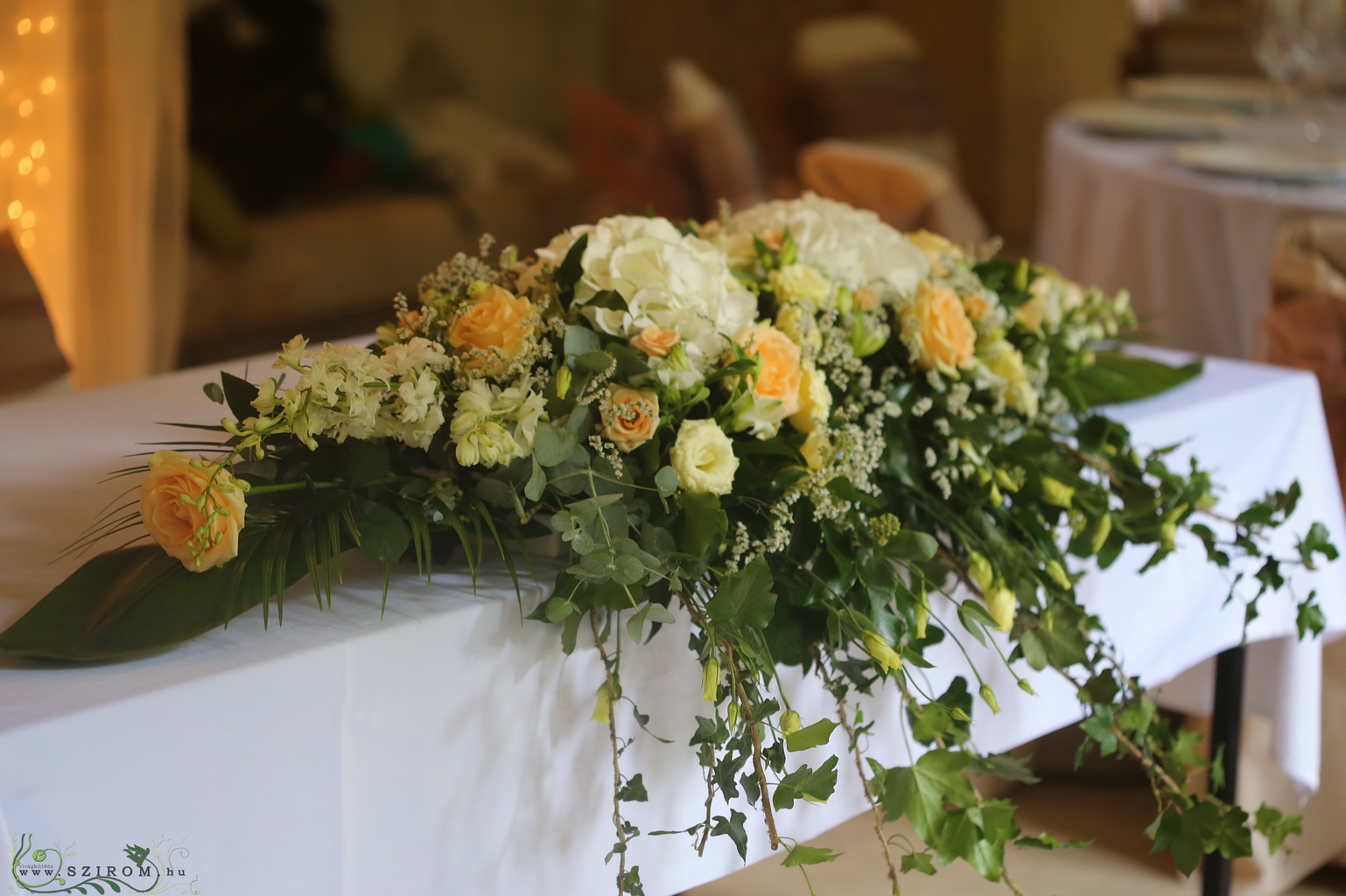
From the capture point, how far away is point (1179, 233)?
2.16 m

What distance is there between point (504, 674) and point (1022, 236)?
5.91 metres

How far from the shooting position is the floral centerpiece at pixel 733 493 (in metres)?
0.68

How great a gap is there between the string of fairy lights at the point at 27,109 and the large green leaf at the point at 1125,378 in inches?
65.7

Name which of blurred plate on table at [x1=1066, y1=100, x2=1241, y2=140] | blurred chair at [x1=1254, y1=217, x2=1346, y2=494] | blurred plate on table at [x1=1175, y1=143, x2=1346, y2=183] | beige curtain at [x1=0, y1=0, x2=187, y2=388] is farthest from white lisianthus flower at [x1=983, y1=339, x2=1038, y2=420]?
blurred plate on table at [x1=1066, y1=100, x2=1241, y2=140]

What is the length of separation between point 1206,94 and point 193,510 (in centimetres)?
296

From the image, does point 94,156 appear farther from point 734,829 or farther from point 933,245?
point 734,829

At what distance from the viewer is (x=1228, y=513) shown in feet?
3.88

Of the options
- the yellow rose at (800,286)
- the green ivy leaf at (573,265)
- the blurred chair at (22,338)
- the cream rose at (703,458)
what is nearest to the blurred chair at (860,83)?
the blurred chair at (22,338)

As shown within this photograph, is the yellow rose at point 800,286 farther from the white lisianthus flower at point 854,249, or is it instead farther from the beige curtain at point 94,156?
the beige curtain at point 94,156

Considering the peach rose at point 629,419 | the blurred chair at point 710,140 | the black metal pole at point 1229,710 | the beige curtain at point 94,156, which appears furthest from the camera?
the blurred chair at point 710,140

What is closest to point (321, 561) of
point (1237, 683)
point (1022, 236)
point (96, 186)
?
point (1237, 683)

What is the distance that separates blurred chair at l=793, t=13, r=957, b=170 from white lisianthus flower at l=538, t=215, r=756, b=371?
10.8 feet

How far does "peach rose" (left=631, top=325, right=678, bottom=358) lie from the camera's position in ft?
2.44

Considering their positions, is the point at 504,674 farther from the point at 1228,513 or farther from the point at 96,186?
the point at 96,186
